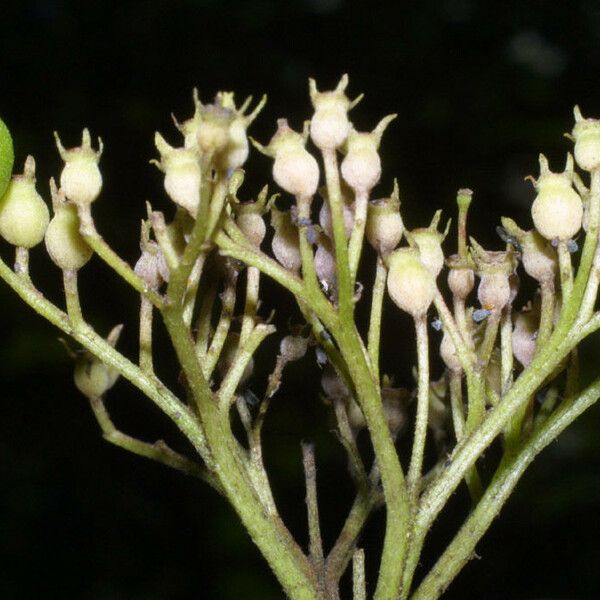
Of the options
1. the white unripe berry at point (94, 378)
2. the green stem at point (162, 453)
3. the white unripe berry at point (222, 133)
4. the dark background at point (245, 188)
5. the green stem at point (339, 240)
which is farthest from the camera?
the dark background at point (245, 188)

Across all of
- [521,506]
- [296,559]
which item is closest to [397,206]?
[296,559]

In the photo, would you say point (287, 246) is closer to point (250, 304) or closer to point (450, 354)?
point (250, 304)

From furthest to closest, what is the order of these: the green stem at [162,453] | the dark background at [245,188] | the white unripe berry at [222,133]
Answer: the dark background at [245,188] < the green stem at [162,453] < the white unripe berry at [222,133]

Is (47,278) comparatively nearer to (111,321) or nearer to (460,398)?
(111,321)

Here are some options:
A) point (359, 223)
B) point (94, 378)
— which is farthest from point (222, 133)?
point (94, 378)

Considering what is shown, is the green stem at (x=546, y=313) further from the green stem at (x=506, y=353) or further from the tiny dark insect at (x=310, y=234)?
the tiny dark insect at (x=310, y=234)

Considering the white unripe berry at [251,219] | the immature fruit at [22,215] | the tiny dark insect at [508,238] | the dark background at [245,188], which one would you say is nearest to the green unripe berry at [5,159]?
the immature fruit at [22,215]

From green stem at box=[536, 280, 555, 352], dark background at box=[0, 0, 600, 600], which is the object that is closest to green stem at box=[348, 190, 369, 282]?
green stem at box=[536, 280, 555, 352]
